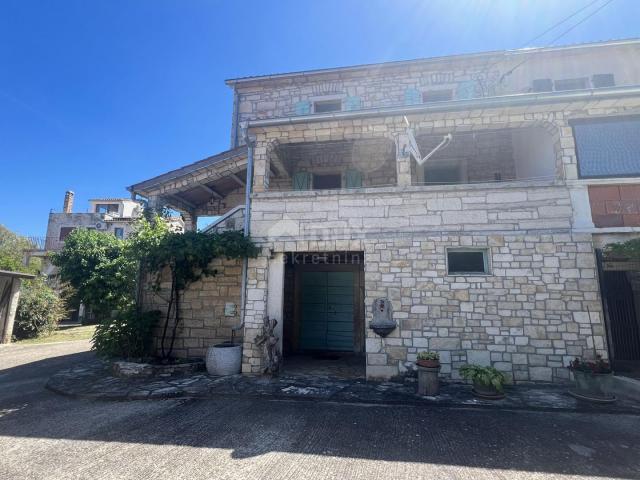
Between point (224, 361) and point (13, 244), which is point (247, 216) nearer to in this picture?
point (224, 361)

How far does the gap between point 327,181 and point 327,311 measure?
3889 millimetres

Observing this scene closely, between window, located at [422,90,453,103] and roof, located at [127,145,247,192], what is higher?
window, located at [422,90,453,103]

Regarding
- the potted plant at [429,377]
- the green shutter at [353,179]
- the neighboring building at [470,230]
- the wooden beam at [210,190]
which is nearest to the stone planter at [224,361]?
the neighboring building at [470,230]

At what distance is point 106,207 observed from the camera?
101 ft

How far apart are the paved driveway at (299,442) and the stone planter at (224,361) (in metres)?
1.47

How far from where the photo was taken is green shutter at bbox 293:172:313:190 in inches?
366

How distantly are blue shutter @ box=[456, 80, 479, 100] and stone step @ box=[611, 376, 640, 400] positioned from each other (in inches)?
306

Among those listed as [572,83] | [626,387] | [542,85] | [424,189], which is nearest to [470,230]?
[424,189]

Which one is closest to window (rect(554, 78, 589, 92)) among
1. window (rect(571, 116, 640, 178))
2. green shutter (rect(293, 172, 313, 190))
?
window (rect(571, 116, 640, 178))

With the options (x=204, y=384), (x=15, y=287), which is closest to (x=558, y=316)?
(x=204, y=384)

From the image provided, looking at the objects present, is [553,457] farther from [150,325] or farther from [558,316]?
[150,325]

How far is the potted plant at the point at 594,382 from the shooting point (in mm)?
4819

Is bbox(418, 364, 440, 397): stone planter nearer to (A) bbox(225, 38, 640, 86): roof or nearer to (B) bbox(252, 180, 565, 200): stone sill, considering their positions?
(B) bbox(252, 180, 565, 200): stone sill

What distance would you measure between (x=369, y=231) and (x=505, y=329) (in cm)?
314
